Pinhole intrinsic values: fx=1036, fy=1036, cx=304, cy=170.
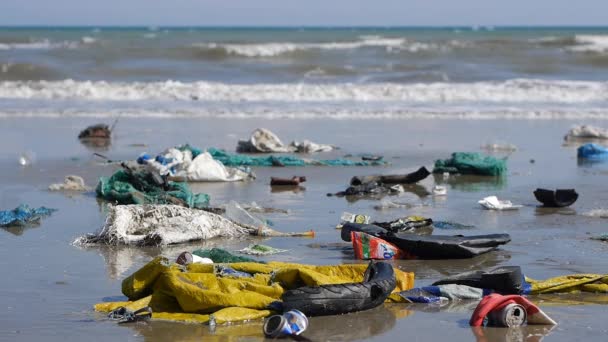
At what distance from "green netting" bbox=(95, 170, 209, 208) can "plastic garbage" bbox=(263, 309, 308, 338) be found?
14.9 feet

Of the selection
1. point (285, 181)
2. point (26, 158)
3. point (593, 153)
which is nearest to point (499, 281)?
point (285, 181)

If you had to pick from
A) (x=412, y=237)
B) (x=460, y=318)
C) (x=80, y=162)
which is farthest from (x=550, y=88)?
(x=460, y=318)

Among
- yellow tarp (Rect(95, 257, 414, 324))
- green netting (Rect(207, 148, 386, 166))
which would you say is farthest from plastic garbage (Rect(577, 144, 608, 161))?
yellow tarp (Rect(95, 257, 414, 324))

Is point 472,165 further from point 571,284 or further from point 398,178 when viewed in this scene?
point 571,284

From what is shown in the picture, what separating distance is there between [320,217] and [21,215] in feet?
10.0

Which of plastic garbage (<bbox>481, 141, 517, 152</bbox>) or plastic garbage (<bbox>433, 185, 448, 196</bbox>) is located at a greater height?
plastic garbage (<bbox>481, 141, 517, 152</bbox>)

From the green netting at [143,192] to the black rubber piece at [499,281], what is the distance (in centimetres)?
398

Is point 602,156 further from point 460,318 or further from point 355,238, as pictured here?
point 460,318

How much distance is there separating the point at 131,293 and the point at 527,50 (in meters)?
45.0

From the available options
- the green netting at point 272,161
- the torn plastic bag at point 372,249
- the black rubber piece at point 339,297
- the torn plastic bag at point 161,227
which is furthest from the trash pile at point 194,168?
the black rubber piece at point 339,297

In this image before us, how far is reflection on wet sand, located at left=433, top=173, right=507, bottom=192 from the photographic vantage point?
1310 cm

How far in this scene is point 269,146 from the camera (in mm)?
16391

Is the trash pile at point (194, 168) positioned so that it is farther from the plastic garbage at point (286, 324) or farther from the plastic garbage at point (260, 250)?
the plastic garbage at point (286, 324)

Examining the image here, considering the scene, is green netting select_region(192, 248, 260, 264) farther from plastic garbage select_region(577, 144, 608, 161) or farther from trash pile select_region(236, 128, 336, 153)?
plastic garbage select_region(577, 144, 608, 161)
